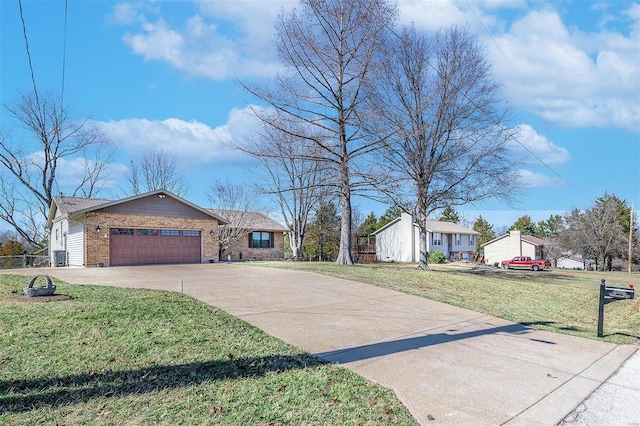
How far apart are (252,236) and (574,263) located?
40.3 metres

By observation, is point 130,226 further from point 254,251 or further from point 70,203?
point 254,251

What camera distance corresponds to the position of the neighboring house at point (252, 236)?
30734mm

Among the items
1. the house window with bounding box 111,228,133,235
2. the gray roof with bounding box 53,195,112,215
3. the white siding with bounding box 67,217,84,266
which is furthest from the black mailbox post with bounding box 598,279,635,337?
the gray roof with bounding box 53,195,112,215

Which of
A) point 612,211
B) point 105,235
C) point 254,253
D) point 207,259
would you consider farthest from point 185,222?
point 612,211

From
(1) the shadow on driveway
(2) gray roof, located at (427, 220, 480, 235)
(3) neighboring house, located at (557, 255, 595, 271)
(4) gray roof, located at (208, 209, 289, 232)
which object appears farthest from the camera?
(3) neighboring house, located at (557, 255, 595, 271)

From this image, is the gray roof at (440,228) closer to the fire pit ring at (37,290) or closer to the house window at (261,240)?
the house window at (261,240)

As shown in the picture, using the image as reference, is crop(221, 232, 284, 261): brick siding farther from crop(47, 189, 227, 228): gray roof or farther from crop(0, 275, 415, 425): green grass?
crop(0, 275, 415, 425): green grass

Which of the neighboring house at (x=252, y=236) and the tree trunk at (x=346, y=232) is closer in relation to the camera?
the tree trunk at (x=346, y=232)

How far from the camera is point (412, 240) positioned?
135ft

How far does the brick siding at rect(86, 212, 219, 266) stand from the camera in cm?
2014

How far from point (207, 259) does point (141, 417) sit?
2156 centimetres

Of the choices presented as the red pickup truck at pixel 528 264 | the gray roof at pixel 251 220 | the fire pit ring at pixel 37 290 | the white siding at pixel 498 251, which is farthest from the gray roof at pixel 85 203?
the white siding at pixel 498 251

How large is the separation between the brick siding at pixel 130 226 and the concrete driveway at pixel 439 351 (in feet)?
40.6

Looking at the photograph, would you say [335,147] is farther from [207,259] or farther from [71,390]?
[71,390]
